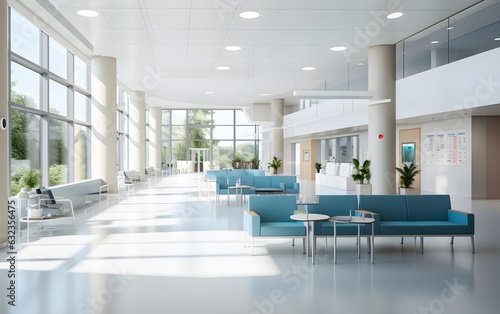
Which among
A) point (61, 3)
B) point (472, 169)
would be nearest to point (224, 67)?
point (61, 3)

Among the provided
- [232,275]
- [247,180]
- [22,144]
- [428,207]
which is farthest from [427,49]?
[22,144]

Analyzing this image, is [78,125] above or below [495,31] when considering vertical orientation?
below

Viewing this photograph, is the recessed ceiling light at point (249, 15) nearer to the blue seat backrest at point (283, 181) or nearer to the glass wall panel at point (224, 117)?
the blue seat backrest at point (283, 181)

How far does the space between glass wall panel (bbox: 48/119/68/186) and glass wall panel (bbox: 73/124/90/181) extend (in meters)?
0.72

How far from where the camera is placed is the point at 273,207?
735cm

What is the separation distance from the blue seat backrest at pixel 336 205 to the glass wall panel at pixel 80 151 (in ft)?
31.1

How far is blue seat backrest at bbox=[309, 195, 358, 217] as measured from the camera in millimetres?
7324

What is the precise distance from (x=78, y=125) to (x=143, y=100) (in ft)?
28.3

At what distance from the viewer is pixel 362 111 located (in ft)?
54.4

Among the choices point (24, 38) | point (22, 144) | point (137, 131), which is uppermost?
point (24, 38)

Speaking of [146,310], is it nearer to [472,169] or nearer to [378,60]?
[378,60]

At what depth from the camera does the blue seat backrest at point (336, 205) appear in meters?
7.32

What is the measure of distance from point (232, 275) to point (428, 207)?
143 inches

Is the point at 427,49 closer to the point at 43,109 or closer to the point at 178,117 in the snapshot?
the point at 43,109
